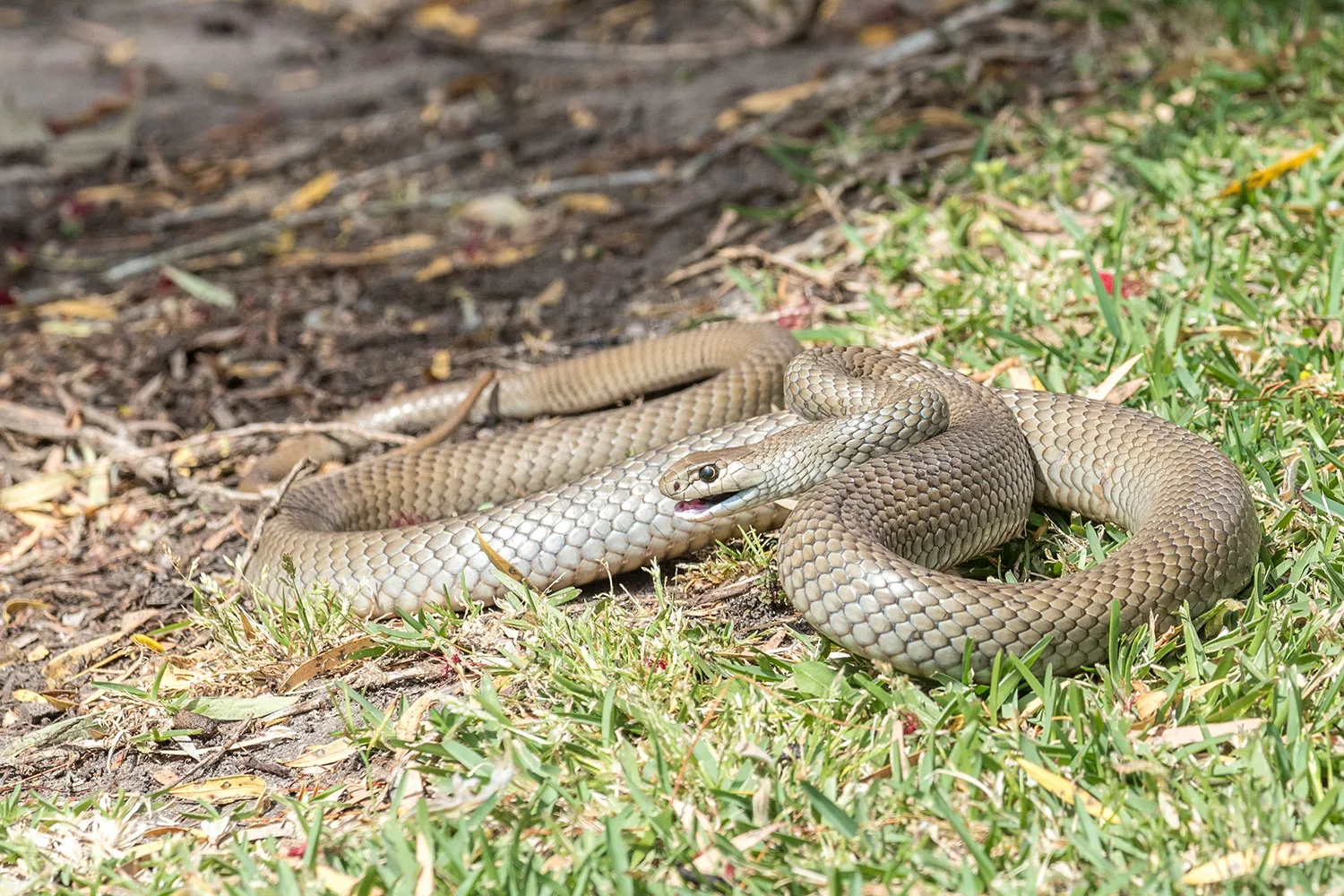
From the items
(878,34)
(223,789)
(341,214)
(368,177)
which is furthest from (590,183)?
(223,789)

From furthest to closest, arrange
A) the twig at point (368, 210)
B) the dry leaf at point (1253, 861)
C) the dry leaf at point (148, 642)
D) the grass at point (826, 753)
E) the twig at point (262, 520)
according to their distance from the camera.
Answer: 1. the twig at point (368, 210)
2. the twig at point (262, 520)
3. the dry leaf at point (148, 642)
4. the grass at point (826, 753)
5. the dry leaf at point (1253, 861)

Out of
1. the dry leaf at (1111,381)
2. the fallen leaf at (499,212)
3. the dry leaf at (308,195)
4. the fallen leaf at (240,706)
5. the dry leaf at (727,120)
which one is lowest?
the fallen leaf at (240,706)

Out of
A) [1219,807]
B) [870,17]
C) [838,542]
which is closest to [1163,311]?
[838,542]

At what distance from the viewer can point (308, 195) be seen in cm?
925

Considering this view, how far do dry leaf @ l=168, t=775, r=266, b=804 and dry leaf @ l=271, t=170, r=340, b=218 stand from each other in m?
5.95

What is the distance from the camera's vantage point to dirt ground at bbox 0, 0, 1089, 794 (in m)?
5.61

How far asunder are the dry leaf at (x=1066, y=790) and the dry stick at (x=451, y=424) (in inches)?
128

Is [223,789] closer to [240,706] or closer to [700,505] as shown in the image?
[240,706]

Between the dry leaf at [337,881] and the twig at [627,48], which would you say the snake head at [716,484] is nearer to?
the dry leaf at [337,881]

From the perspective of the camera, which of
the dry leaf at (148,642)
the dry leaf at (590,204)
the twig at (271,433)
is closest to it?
the dry leaf at (148,642)

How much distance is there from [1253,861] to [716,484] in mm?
2048

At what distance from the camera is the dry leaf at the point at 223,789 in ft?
11.9

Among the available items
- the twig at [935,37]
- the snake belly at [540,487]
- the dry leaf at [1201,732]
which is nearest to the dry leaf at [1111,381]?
the snake belly at [540,487]

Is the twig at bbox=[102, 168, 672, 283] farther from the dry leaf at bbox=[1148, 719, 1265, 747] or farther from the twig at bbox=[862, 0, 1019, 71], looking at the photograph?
the dry leaf at bbox=[1148, 719, 1265, 747]
